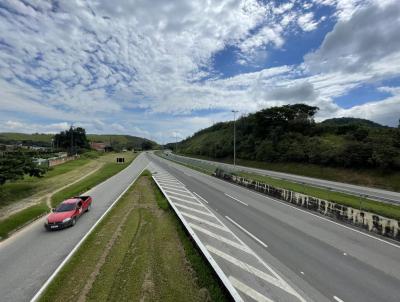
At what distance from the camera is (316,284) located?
25.5 feet

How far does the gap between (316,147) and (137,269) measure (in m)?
42.3

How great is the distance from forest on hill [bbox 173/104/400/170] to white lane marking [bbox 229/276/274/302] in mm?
32540

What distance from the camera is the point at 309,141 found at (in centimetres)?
4862

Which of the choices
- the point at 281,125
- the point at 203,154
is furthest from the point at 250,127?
the point at 203,154

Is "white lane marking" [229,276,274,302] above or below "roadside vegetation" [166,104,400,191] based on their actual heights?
below

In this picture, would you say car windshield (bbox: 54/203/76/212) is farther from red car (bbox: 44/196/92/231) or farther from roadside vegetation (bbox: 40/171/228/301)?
roadside vegetation (bbox: 40/171/228/301)

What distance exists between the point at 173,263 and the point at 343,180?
34173 mm

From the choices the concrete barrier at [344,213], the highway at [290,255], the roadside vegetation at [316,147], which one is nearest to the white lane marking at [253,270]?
the highway at [290,255]

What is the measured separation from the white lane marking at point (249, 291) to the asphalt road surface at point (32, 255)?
662cm

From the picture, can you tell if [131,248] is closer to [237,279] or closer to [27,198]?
[237,279]

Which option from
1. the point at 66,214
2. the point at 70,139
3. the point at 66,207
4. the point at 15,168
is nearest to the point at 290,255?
the point at 66,214

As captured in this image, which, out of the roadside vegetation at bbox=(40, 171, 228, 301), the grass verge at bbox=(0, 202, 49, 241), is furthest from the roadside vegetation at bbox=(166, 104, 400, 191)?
the grass verge at bbox=(0, 202, 49, 241)

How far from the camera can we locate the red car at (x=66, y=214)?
47.1 feet

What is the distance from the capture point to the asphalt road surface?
8484 mm
